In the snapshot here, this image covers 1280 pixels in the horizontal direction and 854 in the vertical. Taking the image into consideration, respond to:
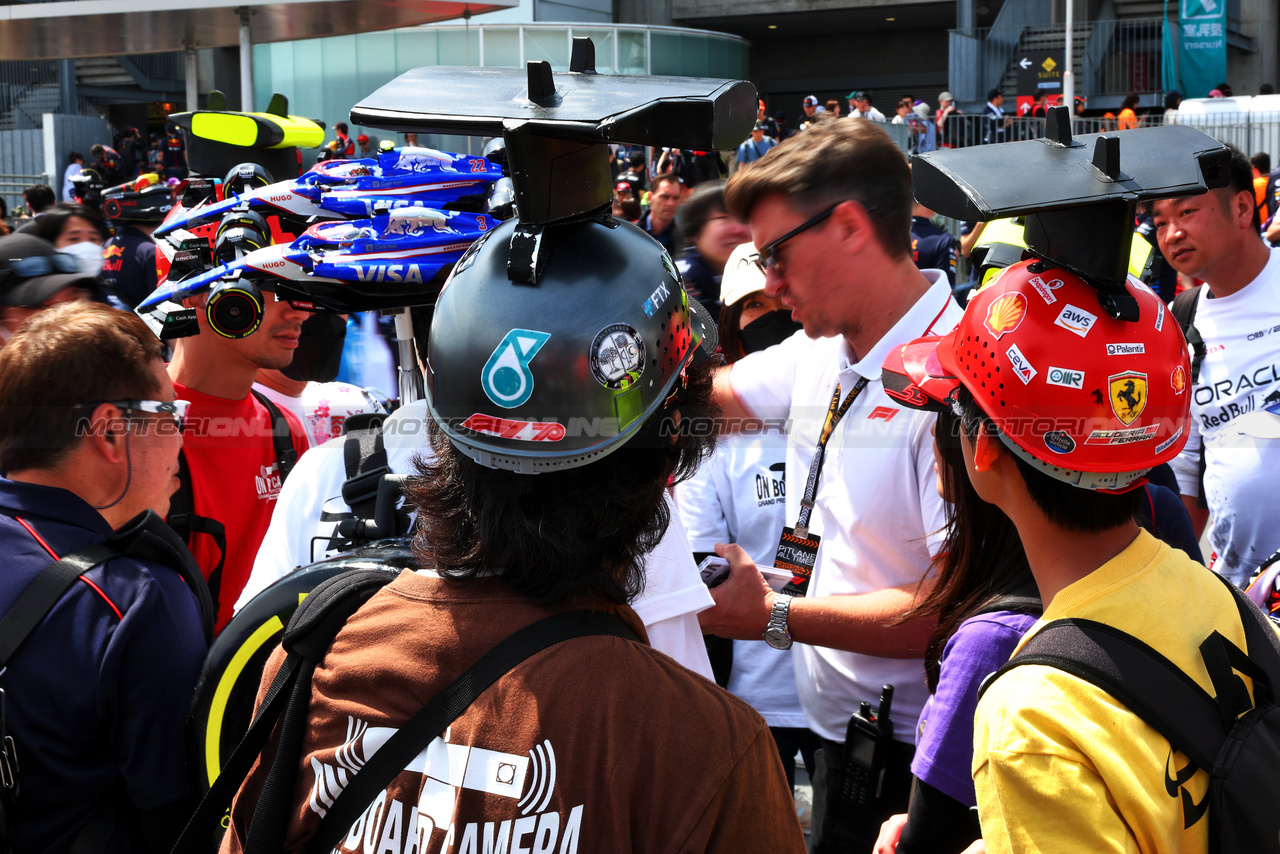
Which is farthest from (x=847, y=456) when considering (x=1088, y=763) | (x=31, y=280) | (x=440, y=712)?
(x=31, y=280)

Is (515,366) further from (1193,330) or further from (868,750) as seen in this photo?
(1193,330)

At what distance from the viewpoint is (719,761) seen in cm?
137

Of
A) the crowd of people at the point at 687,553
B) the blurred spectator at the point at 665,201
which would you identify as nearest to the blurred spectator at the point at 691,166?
the blurred spectator at the point at 665,201

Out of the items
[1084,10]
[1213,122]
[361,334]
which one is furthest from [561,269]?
[1084,10]

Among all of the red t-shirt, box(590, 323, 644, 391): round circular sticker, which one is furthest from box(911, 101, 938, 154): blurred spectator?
box(590, 323, 644, 391): round circular sticker

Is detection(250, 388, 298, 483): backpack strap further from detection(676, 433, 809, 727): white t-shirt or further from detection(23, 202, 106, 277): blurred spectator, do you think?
detection(23, 202, 106, 277): blurred spectator

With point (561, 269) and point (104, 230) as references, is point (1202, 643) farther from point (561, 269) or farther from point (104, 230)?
point (104, 230)

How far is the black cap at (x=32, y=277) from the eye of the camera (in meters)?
3.71

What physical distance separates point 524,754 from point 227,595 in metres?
2.26

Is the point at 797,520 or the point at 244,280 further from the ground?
the point at 244,280

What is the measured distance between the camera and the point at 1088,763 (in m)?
1.44

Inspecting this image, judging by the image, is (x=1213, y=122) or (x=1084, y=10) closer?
(x=1213, y=122)

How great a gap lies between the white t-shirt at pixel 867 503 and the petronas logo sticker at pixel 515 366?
1312 mm

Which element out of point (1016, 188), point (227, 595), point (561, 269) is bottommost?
point (227, 595)
